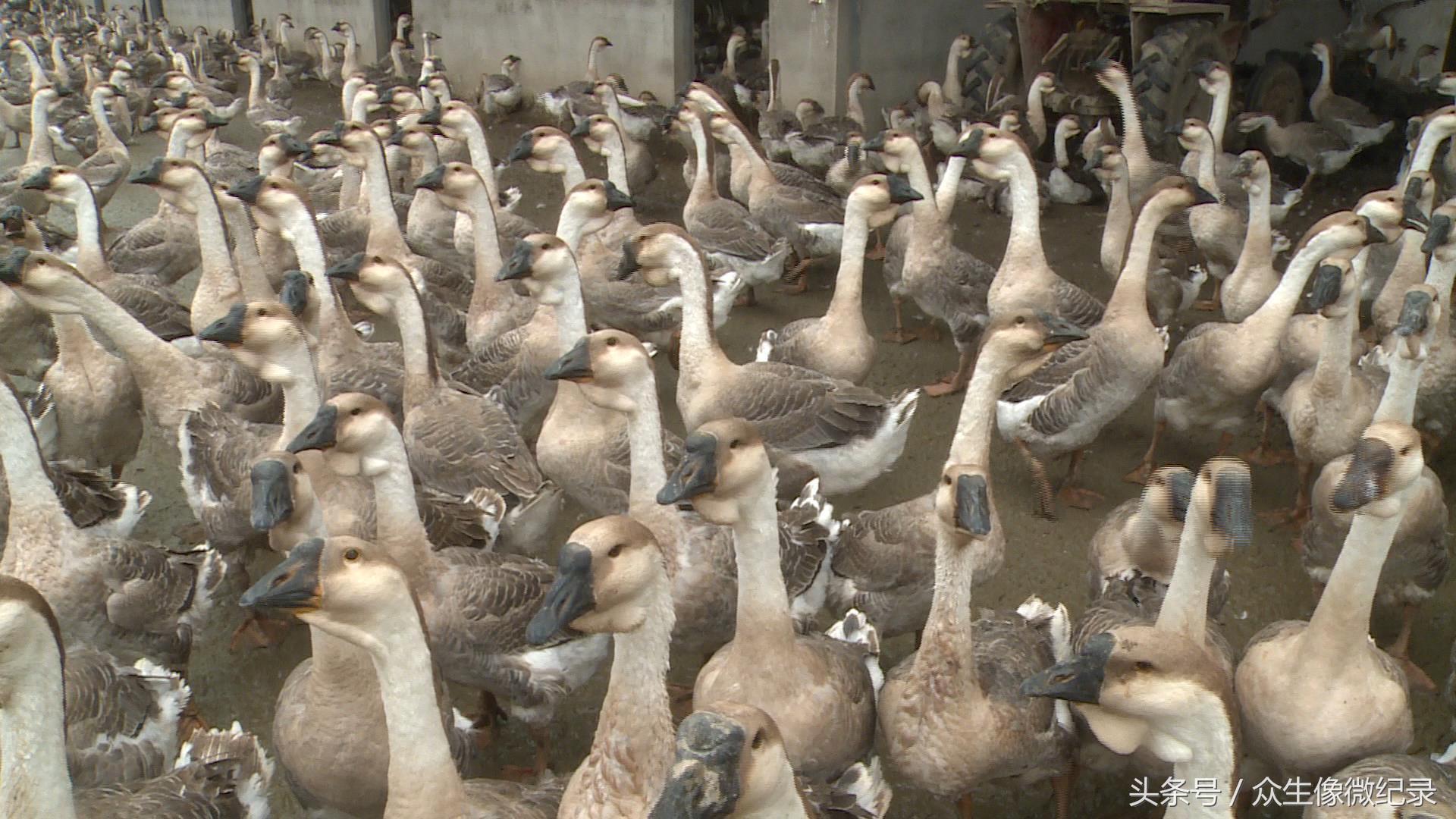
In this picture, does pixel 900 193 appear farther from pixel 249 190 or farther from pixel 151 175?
pixel 151 175

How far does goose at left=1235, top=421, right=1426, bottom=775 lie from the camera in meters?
3.70

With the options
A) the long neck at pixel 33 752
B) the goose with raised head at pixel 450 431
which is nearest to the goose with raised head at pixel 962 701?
the goose with raised head at pixel 450 431

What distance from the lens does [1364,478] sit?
3664 mm

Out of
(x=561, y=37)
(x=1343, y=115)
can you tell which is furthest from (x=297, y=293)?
(x=561, y=37)

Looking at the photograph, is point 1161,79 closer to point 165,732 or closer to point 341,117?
point 165,732

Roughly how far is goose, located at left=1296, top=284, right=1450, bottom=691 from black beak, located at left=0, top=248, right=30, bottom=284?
6477mm

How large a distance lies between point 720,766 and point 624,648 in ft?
2.86

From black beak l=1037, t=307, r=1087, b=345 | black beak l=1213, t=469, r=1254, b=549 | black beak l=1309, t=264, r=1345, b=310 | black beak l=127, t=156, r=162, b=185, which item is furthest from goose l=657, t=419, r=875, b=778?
black beak l=127, t=156, r=162, b=185

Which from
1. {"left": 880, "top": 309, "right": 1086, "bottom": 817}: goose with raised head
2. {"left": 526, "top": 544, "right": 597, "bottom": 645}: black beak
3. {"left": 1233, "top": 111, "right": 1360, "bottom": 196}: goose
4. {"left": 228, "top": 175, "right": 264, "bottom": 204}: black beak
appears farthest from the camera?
{"left": 1233, "top": 111, "right": 1360, "bottom": 196}: goose

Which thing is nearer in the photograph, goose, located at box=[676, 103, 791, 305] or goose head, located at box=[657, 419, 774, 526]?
goose head, located at box=[657, 419, 774, 526]

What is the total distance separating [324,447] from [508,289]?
3.53 m

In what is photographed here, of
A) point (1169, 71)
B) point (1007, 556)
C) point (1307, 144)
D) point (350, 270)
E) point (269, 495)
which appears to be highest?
point (1169, 71)

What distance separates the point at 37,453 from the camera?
4391 mm

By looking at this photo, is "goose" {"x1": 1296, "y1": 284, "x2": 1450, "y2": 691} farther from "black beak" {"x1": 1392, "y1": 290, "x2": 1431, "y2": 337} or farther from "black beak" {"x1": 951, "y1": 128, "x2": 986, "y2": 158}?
"black beak" {"x1": 951, "y1": 128, "x2": 986, "y2": 158}
